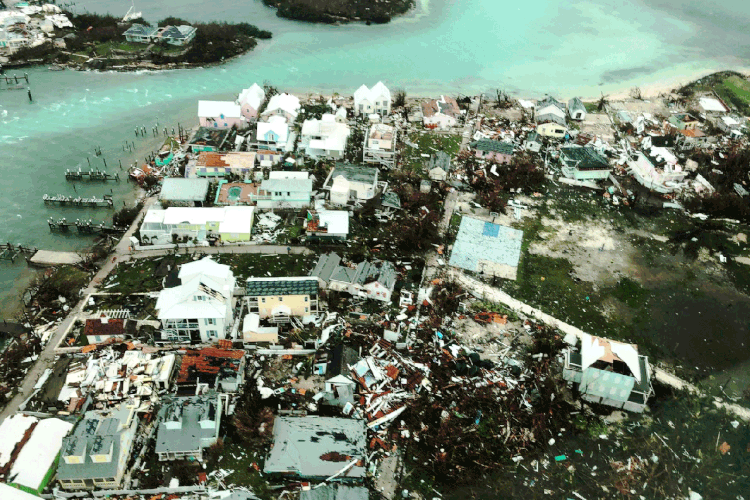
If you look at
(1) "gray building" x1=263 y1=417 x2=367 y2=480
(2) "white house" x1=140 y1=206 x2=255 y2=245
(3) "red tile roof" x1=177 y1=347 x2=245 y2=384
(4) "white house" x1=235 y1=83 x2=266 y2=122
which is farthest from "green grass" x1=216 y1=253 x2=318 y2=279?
(4) "white house" x1=235 y1=83 x2=266 y2=122

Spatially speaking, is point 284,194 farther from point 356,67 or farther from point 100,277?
point 356,67

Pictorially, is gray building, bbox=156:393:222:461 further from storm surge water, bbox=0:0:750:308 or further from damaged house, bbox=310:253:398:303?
storm surge water, bbox=0:0:750:308

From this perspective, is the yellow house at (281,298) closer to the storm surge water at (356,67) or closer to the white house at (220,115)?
the storm surge water at (356,67)

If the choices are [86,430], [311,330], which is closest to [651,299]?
[311,330]

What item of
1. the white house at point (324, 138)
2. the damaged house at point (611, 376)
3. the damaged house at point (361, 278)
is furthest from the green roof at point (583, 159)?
the damaged house at point (361, 278)

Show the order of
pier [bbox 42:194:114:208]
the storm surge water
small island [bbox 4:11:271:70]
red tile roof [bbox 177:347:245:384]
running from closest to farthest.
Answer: red tile roof [bbox 177:347:245:384]
pier [bbox 42:194:114:208]
the storm surge water
small island [bbox 4:11:271:70]

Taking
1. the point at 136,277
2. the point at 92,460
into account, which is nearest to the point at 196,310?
the point at 136,277
